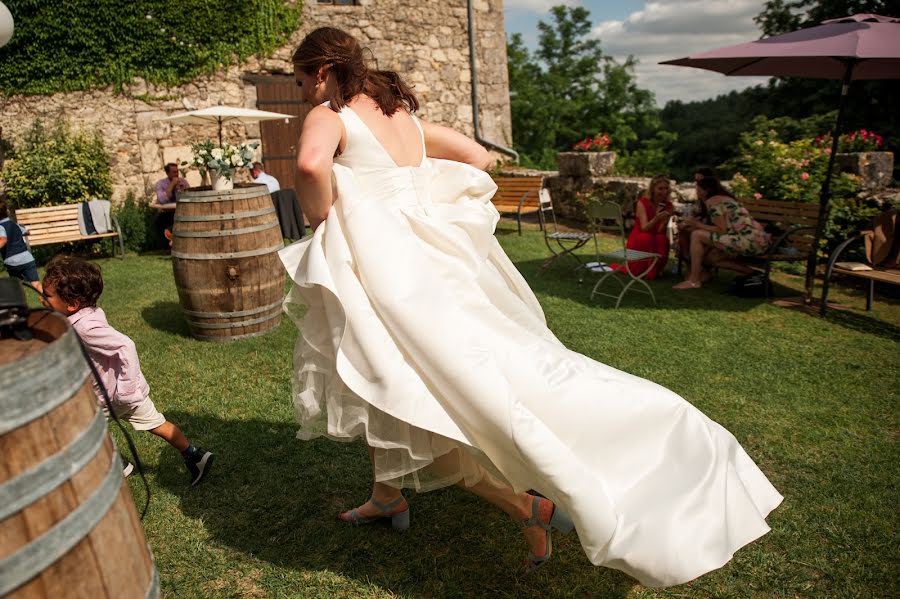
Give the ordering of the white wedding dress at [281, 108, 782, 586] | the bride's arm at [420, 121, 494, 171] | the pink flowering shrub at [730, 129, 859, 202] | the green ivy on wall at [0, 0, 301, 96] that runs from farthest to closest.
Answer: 1. the green ivy on wall at [0, 0, 301, 96]
2. the pink flowering shrub at [730, 129, 859, 202]
3. the bride's arm at [420, 121, 494, 171]
4. the white wedding dress at [281, 108, 782, 586]

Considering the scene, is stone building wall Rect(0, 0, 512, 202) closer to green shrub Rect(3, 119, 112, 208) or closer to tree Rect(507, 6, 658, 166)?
green shrub Rect(3, 119, 112, 208)

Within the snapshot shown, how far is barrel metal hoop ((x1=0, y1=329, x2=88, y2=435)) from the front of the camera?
1051 mm

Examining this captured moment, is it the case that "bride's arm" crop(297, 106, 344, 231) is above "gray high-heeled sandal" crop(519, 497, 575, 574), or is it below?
above

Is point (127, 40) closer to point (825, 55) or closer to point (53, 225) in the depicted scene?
point (53, 225)

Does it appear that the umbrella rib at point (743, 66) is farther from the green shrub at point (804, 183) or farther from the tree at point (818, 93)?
the tree at point (818, 93)

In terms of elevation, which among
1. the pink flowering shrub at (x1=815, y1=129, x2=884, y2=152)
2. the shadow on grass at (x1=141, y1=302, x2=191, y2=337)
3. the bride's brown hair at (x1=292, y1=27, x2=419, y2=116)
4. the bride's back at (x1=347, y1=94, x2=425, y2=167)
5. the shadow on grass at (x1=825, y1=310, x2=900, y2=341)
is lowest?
the shadow on grass at (x1=825, y1=310, x2=900, y2=341)

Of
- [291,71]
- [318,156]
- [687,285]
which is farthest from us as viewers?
[291,71]

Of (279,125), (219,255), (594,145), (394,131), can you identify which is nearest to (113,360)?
(394,131)

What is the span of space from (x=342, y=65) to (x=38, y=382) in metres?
1.68

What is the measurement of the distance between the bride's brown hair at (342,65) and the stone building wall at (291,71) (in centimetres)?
995

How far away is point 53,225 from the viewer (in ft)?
31.3

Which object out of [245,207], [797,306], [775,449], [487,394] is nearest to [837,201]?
[797,306]

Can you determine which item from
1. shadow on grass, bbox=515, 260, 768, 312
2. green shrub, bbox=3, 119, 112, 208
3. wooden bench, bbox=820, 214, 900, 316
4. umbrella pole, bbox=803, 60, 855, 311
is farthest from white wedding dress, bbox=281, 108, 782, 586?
green shrub, bbox=3, 119, 112, 208

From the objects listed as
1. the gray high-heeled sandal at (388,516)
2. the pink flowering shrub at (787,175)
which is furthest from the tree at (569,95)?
the gray high-heeled sandal at (388,516)
